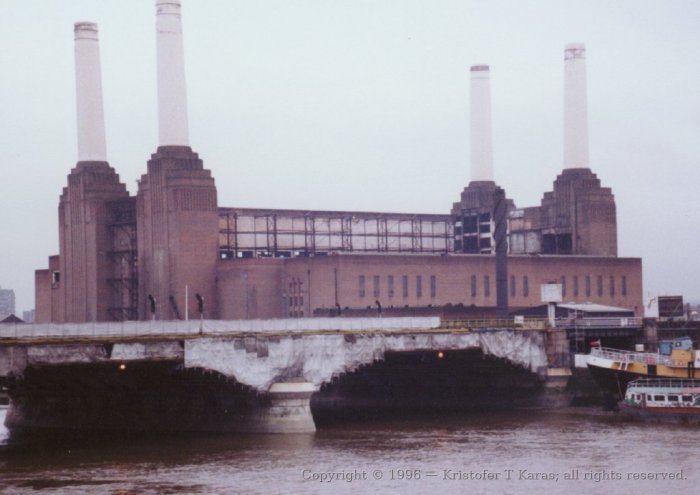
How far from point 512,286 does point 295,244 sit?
71.2 ft

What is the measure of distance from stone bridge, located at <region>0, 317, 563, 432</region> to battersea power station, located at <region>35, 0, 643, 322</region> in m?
23.9

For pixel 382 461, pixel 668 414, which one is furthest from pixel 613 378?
pixel 382 461

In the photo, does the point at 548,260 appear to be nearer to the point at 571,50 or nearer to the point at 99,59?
the point at 571,50

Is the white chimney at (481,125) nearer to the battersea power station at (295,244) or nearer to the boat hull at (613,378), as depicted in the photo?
the battersea power station at (295,244)

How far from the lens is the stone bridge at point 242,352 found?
246 ft

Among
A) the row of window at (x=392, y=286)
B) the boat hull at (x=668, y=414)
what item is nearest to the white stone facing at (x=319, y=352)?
the boat hull at (x=668, y=414)

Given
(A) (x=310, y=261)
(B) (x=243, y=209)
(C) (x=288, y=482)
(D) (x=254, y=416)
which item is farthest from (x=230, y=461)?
(B) (x=243, y=209)

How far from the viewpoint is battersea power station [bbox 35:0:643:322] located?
423 feet

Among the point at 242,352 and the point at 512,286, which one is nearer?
the point at 242,352

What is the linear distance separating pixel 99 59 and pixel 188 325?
198 feet

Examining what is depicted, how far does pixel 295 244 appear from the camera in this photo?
5699 inches

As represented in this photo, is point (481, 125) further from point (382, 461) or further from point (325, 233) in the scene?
point (382, 461)

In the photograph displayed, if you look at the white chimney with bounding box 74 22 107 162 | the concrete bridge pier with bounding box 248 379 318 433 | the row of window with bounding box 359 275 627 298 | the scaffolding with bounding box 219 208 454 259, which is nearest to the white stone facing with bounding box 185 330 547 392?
the concrete bridge pier with bounding box 248 379 318 433

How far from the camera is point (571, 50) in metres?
149
